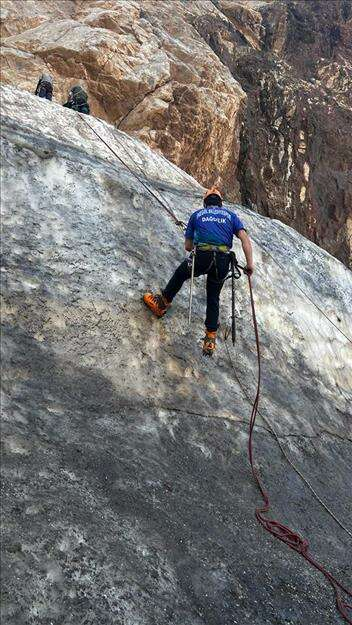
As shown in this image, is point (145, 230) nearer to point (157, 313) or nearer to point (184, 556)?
point (157, 313)

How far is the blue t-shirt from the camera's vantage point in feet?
20.2

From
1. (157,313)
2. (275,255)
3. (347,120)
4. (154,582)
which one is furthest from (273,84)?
(154,582)

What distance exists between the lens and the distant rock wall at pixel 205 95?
1744 cm

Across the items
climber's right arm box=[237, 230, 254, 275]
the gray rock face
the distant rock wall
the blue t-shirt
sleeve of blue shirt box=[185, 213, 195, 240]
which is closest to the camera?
the gray rock face

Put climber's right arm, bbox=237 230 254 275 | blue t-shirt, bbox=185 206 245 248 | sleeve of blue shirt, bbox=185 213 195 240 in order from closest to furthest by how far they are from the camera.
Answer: blue t-shirt, bbox=185 206 245 248, climber's right arm, bbox=237 230 254 275, sleeve of blue shirt, bbox=185 213 195 240

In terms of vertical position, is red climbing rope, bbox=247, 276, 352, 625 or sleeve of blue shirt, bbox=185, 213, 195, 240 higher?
sleeve of blue shirt, bbox=185, 213, 195, 240

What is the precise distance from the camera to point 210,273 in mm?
6129

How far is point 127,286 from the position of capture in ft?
20.9

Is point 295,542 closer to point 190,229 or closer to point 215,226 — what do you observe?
point 215,226

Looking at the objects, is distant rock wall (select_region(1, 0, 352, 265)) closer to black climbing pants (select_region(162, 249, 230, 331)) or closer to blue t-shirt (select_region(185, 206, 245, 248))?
blue t-shirt (select_region(185, 206, 245, 248))

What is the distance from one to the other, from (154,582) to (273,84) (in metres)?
24.7

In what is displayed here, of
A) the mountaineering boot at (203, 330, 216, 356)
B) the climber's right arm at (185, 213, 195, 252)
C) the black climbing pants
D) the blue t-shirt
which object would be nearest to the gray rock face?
the mountaineering boot at (203, 330, 216, 356)

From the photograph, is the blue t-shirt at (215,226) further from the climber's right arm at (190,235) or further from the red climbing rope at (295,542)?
the red climbing rope at (295,542)

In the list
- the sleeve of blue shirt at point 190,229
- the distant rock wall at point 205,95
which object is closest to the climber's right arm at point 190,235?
the sleeve of blue shirt at point 190,229
